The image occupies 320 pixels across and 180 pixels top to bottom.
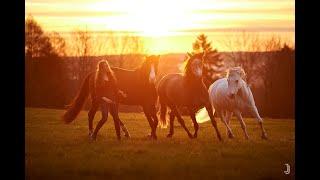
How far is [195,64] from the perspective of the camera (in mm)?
9906

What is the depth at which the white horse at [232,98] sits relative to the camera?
1002cm

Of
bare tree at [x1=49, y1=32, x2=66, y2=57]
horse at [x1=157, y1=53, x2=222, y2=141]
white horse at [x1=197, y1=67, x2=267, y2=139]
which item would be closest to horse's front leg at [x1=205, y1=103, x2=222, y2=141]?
horse at [x1=157, y1=53, x2=222, y2=141]

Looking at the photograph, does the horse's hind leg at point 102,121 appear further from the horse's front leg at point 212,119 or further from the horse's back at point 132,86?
the horse's front leg at point 212,119

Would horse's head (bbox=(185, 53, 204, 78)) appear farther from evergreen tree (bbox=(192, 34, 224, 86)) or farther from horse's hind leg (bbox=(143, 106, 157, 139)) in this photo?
horse's hind leg (bbox=(143, 106, 157, 139))

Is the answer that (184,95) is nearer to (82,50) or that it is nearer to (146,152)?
(146,152)

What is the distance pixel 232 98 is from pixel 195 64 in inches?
30.3

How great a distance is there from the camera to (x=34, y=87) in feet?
32.4

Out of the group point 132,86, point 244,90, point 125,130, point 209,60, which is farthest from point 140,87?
point 244,90

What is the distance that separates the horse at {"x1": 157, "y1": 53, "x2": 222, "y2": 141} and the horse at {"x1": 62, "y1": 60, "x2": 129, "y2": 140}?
543 millimetres

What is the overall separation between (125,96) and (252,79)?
5.40ft
